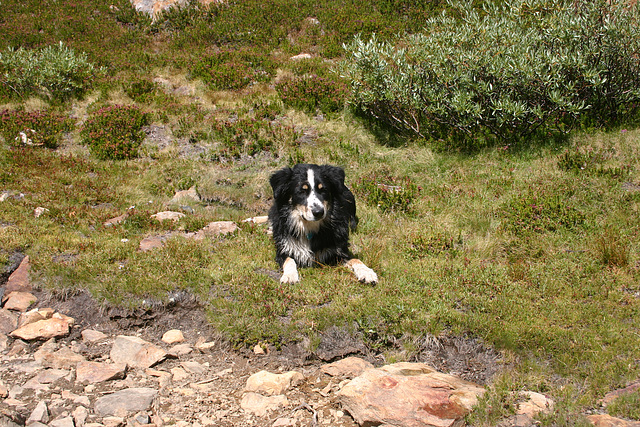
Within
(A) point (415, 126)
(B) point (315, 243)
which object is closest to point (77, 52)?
(A) point (415, 126)

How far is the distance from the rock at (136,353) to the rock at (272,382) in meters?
1.22

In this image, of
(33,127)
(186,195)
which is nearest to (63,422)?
(186,195)

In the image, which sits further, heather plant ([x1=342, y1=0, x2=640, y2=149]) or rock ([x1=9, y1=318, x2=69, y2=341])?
heather plant ([x1=342, y1=0, x2=640, y2=149])

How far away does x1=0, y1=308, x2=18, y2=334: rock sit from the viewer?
5887mm

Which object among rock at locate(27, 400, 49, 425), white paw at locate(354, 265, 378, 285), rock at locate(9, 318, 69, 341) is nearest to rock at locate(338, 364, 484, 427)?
white paw at locate(354, 265, 378, 285)

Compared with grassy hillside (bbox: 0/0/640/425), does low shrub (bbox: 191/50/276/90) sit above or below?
above

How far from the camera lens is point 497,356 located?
17.6ft

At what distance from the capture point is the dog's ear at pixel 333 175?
22.9ft

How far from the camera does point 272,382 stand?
4.96 metres

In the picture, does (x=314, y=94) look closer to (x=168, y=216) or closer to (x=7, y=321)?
(x=168, y=216)

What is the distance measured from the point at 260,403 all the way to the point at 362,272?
2.53 m

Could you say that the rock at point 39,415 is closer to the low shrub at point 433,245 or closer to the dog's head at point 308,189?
the dog's head at point 308,189

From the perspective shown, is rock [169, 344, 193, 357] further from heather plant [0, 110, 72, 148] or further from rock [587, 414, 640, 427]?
heather plant [0, 110, 72, 148]

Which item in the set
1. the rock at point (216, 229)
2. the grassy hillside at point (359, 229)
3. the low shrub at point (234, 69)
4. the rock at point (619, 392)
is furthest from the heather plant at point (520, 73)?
the rock at point (619, 392)
